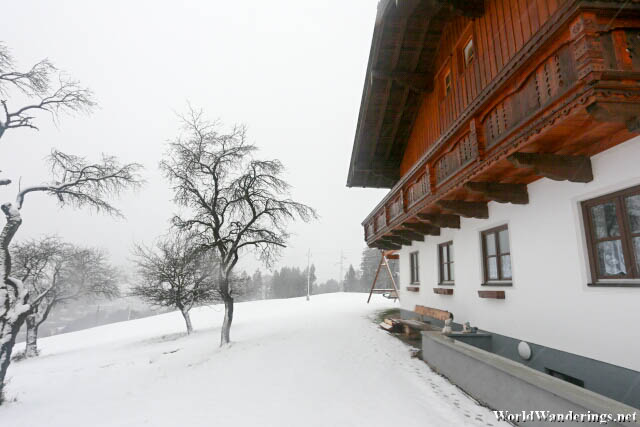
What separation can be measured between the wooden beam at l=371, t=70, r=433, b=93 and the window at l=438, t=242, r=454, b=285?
5.38 meters

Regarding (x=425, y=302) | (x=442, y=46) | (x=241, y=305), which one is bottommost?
(x=241, y=305)

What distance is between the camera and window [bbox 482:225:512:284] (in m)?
6.84

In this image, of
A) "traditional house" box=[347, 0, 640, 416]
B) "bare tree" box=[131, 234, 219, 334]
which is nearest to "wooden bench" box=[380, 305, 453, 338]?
"traditional house" box=[347, 0, 640, 416]

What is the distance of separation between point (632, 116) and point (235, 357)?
31.7 ft

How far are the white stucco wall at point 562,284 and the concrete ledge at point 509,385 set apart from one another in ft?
4.22

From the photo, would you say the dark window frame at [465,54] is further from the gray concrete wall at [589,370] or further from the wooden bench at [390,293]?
the wooden bench at [390,293]

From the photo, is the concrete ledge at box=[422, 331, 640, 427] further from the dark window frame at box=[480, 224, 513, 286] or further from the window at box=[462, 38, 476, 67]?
the window at box=[462, 38, 476, 67]

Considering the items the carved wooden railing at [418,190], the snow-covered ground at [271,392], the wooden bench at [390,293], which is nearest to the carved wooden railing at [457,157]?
the carved wooden railing at [418,190]

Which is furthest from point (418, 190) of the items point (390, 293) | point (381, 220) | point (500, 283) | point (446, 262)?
point (390, 293)

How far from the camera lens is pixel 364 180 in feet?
52.7

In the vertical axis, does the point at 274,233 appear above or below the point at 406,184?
below

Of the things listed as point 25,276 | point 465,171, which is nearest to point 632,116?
point 465,171

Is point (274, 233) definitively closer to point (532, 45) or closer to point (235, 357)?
point (235, 357)

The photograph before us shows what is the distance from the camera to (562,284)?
199 inches
